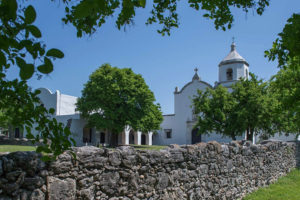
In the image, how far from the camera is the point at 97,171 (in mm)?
4402

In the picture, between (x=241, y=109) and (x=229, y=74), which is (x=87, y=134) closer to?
(x=229, y=74)

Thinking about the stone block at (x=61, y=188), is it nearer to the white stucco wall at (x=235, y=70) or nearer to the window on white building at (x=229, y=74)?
the white stucco wall at (x=235, y=70)

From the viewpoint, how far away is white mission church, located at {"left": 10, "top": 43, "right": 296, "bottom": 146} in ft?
105

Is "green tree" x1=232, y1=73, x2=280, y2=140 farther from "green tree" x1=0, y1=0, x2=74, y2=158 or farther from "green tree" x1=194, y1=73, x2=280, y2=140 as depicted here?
"green tree" x1=0, y1=0, x2=74, y2=158

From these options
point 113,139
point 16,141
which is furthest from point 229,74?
point 16,141

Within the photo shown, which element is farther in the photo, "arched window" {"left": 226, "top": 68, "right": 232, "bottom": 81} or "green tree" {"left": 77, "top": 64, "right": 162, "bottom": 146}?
"arched window" {"left": 226, "top": 68, "right": 232, "bottom": 81}

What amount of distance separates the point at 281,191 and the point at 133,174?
23.7 ft

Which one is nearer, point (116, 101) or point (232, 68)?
point (116, 101)

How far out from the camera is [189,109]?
38.6 metres

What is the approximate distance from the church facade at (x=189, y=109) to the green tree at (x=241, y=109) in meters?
11.4

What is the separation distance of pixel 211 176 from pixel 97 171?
4.00 metres

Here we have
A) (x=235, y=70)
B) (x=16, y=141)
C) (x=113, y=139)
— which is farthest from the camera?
(x=235, y=70)

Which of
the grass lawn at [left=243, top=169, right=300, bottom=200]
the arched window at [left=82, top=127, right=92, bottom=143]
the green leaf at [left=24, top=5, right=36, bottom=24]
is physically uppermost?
the green leaf at [left=24, top=5, right=36, bottom=24]

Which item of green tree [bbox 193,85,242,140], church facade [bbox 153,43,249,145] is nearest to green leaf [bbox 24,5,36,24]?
green tree [bbox 193,85,242,140]
